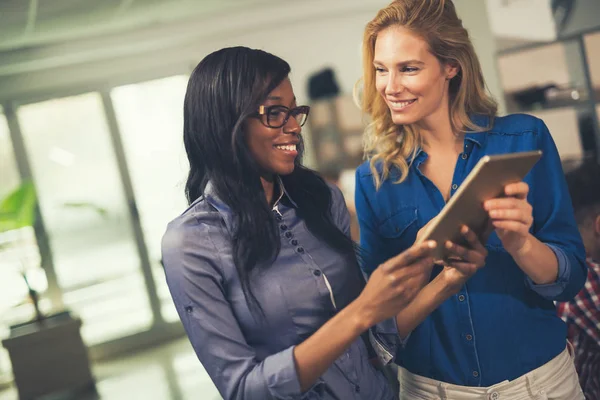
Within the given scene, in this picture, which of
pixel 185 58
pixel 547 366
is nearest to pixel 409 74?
pixel 547 366

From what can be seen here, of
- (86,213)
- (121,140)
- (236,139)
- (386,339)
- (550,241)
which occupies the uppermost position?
(121,140)

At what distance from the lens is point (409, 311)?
135 cm

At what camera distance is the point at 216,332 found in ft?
3.71

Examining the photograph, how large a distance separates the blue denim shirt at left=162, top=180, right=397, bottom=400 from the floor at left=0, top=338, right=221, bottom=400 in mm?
3616

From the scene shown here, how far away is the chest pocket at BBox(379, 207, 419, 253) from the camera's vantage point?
4.84 feet

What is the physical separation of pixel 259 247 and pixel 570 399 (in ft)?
2.51

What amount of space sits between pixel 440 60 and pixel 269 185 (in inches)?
19.5

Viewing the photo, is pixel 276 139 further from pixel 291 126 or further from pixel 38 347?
pixel 38 347

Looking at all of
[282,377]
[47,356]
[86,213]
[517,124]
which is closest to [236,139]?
[282,377]

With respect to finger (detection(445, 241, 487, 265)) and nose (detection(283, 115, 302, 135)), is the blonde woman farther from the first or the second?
nose (detection(283, 115, 302, 135))

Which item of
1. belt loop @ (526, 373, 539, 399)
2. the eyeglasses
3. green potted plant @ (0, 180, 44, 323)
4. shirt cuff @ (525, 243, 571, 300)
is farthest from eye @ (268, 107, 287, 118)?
green potted plant @ (0, 180, 44, 323)

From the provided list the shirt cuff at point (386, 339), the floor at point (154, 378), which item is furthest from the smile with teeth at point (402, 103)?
the floor at point (154, 378)

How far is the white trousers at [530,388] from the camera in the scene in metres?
1.38

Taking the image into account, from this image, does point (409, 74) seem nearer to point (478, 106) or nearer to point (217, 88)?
point (478, 106)
